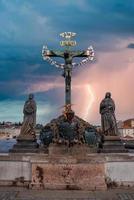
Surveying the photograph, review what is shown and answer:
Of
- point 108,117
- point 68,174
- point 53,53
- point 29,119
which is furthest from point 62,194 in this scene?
point 53,53

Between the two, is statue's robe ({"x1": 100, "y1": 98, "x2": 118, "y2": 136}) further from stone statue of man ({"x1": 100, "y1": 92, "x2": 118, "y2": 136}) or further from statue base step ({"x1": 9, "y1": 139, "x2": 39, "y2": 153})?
statue base step ({"x1": 9, "y1": 139, "x2": 39, "y2": 153})

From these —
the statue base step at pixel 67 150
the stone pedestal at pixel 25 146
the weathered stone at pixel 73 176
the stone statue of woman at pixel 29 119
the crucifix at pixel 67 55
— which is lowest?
the weathered stone at pixel 73 176

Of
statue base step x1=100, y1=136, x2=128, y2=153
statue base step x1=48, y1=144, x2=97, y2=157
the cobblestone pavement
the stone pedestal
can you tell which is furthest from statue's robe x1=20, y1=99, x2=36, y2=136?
the cobblestone pavement

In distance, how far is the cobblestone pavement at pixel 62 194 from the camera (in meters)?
14.3

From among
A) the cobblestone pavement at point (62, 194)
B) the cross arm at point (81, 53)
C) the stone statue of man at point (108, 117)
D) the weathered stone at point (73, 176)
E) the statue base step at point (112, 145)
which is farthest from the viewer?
the cross arm at point (81, 53)

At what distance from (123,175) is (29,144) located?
444cm

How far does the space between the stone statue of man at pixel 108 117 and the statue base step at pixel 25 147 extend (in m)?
2.83

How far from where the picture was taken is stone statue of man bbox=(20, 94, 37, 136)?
19.9 metres

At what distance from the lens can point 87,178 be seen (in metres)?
15.9

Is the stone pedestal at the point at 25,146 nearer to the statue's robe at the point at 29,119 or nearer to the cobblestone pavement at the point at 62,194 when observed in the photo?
the statue's robe at the point at 29,119

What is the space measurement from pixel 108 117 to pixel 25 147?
3503 millimetres

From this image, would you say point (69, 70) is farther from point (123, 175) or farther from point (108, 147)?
point (123, 175)

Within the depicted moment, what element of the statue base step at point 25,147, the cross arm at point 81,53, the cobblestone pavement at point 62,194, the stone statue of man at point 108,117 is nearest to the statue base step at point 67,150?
the statue base step at point 25,147

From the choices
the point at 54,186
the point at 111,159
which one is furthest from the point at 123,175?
the point at 54,186
